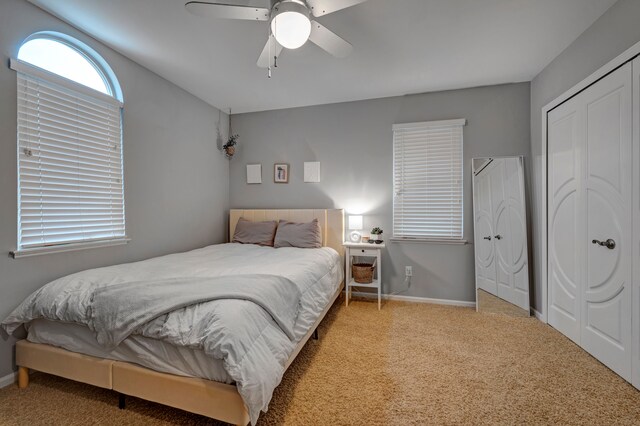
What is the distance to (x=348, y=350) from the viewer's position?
7.35ft

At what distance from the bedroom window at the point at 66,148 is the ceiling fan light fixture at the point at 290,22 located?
1.77 metres

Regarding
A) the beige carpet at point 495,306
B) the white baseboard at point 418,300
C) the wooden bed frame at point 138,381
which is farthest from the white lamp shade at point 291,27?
the beige carpet at point 495,306

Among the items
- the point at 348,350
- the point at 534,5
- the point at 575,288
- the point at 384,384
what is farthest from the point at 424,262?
the point at 534,5

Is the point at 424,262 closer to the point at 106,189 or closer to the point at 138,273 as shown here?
the point at 138,273

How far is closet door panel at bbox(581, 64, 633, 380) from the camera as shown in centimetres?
183

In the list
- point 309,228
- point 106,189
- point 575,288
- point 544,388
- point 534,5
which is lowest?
point 544,388

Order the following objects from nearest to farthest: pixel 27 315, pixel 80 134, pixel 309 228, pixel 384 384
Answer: pixel 27 315 < pixel 384 384 < pixel 80 134 < pixel 309 228

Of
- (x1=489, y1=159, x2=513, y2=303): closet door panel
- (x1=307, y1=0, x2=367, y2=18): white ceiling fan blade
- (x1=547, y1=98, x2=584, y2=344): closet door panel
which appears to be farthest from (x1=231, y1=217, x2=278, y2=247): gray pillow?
(x1=547, y1=98, x2=584, y2=344): closet door panel

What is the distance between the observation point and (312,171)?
379cm

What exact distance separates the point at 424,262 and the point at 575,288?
138 cm

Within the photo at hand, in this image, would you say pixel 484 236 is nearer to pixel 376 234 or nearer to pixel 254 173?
pixel 376 234

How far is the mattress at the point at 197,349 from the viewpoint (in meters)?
1.35

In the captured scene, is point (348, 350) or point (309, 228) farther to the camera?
point (309, 228)

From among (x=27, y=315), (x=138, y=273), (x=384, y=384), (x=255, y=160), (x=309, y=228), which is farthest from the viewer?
(x=255, y=160)
